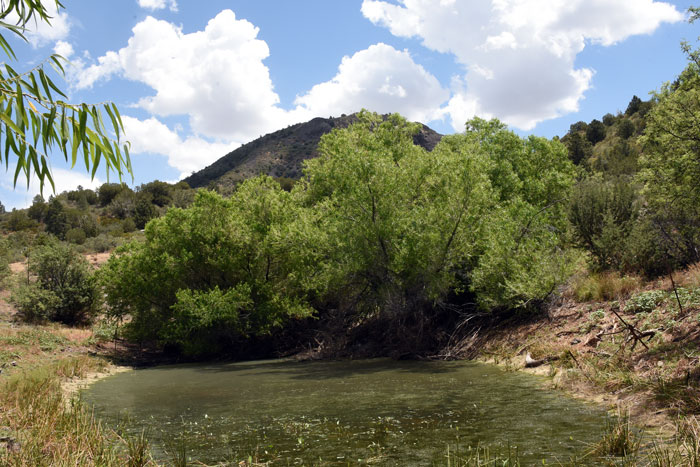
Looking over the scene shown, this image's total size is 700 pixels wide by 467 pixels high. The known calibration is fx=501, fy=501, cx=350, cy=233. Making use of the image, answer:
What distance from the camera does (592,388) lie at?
426 inches

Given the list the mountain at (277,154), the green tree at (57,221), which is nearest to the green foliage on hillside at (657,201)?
the green tree at (57,221)

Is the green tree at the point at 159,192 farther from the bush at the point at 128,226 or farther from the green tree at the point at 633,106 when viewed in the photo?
the green tree at the point at 633,106

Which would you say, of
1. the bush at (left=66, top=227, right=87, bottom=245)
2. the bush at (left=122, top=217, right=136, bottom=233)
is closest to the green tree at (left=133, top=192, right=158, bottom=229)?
the bush at (left=122, top=217, right=136, bottom=233)

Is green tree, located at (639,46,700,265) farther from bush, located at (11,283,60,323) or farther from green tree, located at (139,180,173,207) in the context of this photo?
green tree, located at (139,180,173,207)

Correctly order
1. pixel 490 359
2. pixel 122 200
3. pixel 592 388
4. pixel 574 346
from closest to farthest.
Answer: pixel 592 388, pixel 574 346, pixel 490 359, pixel 122 200

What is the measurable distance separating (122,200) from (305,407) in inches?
3034

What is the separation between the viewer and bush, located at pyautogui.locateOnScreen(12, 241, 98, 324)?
29.3 m

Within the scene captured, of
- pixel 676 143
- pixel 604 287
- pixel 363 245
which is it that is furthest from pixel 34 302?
pixel 676 143

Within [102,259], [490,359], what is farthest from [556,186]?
[102,259]

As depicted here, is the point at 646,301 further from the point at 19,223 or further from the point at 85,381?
the point at 19,223

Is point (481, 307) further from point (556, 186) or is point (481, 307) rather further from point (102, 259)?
point (102, 259)

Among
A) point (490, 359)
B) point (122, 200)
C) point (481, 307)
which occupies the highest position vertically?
point (122, 200)

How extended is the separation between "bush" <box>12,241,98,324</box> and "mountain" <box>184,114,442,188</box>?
66.7 metres

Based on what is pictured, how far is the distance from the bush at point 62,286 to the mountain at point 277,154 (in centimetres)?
6675
